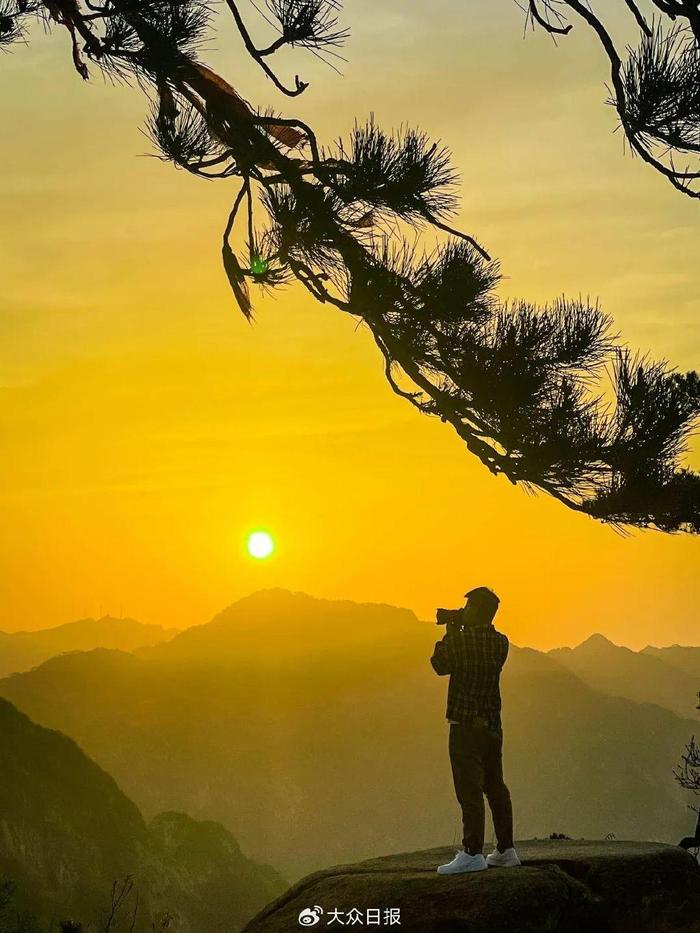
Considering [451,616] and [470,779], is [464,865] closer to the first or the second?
[470,779]

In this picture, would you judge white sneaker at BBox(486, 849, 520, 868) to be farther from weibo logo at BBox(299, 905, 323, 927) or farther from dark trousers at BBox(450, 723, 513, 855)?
weibo logo at BBox(299, 905, 323, 927)

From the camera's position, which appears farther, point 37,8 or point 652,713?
point 652,713

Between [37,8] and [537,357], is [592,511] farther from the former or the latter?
[37,8]

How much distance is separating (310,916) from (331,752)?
169 meters

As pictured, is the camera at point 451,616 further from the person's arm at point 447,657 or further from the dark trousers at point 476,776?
the dark trousers at point 476,776

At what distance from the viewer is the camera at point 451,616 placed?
23.0ft

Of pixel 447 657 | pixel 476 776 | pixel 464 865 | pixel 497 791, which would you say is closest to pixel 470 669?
pixel 447 657

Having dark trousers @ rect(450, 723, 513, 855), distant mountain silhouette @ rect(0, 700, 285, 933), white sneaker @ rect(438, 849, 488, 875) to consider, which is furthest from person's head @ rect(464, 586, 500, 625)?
distant mountain silhouette @ rect(0, 700, 285, 933)

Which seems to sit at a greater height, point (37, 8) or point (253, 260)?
point (37, 8)

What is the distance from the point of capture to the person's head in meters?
6.92

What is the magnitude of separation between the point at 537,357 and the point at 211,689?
18504 cm

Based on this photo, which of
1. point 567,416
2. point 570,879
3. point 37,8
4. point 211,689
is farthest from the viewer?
point 211,689

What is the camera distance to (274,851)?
138 metres

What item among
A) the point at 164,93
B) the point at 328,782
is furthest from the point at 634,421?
the point at 328,782
